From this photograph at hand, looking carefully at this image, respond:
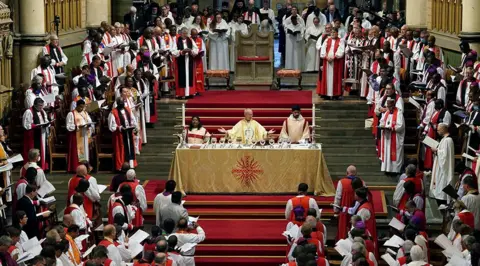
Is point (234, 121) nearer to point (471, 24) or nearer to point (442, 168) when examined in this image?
point (442, 168)

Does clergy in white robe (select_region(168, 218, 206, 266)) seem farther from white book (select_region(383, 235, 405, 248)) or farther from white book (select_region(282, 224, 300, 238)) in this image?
white book (select_region(383, 235, 405, 248))

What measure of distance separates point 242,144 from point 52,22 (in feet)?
23.7

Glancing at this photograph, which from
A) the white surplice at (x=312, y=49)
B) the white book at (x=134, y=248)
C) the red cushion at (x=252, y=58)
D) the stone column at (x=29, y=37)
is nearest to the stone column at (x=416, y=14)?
the white surplice at (x=312, y=49)

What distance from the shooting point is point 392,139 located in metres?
27.0

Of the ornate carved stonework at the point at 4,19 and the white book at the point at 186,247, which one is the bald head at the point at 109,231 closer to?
the white book at the point at 186,247

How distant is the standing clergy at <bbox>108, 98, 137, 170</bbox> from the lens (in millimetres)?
27125

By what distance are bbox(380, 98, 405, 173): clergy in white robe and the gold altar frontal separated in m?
1.96

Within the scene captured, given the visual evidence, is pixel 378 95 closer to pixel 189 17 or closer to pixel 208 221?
pixel 208 221

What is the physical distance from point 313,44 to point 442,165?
9.17 meters

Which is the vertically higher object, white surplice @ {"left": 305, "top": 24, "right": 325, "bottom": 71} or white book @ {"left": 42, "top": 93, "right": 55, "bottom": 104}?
white surplice @ {"left": 305, "top": 24, "right": 325, "bottom": 71}

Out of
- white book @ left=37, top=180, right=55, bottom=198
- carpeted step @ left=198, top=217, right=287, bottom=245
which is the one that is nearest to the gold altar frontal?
carpeted step @ left=198, top=217, right=287, bottom=245

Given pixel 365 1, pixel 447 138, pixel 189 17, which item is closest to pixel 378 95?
pixel 447 138

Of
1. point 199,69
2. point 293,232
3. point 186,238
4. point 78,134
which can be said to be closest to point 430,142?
point 293,232

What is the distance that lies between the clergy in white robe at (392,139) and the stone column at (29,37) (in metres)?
7.06
